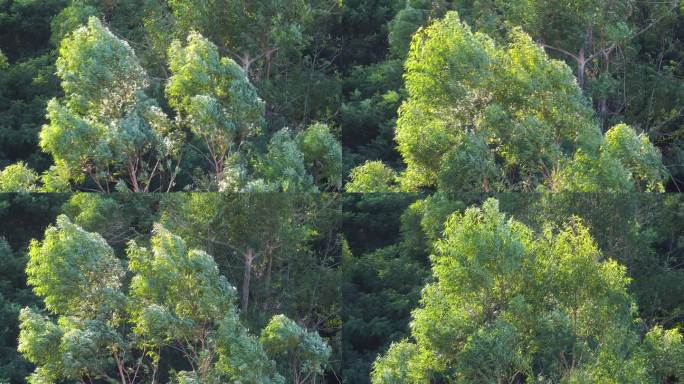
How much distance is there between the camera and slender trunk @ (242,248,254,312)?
12.2 m

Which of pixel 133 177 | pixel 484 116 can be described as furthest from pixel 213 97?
pixel 484 116

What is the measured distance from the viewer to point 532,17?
25.4 meters

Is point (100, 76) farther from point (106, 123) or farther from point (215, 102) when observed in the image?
point (215, 102)

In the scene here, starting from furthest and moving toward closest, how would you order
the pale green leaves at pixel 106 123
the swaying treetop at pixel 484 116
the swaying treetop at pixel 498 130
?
the pale green leaves at pixel 106 123
the swaying treetop at pixel 484 116
the swaying treetop at pixel 498 130

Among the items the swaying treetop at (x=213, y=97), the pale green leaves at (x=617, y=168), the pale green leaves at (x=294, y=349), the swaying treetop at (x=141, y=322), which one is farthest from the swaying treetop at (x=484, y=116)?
the swaying treetop at (x=141, y=322)

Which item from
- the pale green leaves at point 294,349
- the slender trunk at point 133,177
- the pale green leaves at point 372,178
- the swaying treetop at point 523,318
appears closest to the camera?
the swaying treetop at point 523,318

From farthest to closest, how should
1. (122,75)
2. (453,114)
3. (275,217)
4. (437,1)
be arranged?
(437,1) → (122,75) → (453,114) → (275,217)

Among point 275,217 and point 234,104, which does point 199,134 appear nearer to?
point 234,104

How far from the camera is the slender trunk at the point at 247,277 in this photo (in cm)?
1225

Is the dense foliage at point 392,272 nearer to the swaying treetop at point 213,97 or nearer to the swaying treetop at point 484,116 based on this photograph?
the swaying treetop at point 484,116

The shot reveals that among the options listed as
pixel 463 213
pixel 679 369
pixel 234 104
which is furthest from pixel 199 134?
pixel 679 369

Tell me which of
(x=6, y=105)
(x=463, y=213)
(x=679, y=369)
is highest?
(x=463, y=213)

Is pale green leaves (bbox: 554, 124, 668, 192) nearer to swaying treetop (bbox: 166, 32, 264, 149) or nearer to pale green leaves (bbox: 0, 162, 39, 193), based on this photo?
swaying treetop (bbox: 166, 32, 264, 149)

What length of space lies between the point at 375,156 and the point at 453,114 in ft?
24.0
